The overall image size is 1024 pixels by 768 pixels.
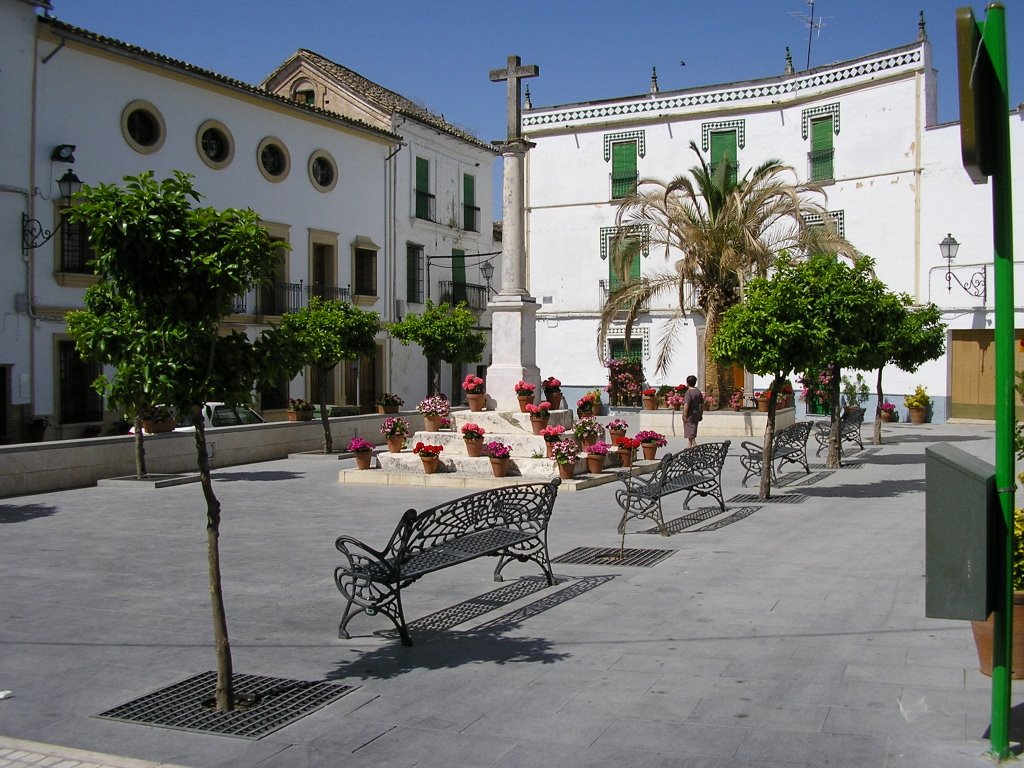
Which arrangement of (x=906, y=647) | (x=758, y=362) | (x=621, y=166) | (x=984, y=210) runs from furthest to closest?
1. (x=621, y=166)
2. (x=984, y=210)
3. (x=758, y=362)
4. (x=906, y=647)

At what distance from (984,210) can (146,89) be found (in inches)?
812

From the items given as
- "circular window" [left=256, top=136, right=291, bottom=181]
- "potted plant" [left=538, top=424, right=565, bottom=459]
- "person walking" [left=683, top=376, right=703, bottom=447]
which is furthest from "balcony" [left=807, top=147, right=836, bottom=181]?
"potted plant" [left=538, top=424, right=565, bottom=459]

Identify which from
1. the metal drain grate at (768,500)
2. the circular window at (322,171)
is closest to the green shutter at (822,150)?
the circular window at (322,171)

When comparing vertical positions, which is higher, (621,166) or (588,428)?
(621,166)

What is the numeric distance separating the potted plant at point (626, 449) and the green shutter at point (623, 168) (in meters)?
Result: 17.5

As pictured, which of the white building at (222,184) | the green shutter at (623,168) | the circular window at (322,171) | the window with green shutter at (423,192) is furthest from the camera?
the window with green shutter at (423,192)

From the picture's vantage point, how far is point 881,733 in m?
4.75

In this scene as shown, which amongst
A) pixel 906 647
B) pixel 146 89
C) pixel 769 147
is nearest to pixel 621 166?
pixel 769 147

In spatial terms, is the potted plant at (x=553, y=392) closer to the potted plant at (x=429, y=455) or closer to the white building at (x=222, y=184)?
the potted plant at (x=429, y=455)

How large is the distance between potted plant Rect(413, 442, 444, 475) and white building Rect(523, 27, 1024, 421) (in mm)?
11391

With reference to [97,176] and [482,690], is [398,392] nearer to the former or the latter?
[97,176]

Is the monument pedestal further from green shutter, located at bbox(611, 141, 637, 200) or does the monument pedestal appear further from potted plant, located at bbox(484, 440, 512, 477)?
green shutter, located at bbox(611, 141, 637, 200)

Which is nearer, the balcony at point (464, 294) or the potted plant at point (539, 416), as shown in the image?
the potted plant at point (539, 416)

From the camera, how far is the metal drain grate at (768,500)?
1302 centimetres
